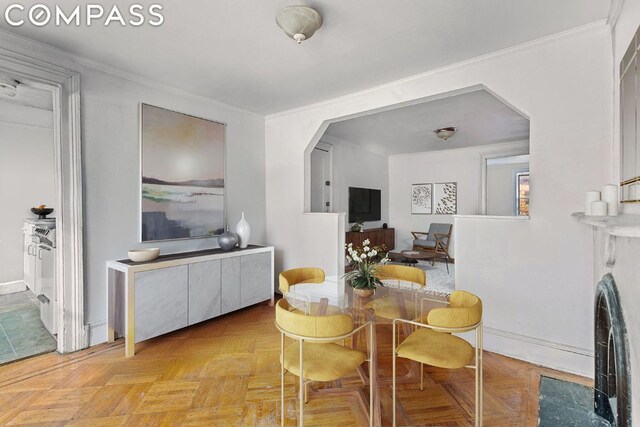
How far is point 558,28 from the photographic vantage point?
2219mm

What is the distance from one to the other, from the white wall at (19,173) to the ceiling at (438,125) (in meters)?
4.28

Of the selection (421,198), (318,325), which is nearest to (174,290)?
(318,325)

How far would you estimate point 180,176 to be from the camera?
3355 mm

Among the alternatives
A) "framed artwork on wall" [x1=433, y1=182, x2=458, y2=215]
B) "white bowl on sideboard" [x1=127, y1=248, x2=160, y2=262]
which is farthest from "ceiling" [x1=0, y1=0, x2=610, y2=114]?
"framed artwork on wall" [x1=433, y1=182, x2=458, y2=215]

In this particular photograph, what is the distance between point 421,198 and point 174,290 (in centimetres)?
597

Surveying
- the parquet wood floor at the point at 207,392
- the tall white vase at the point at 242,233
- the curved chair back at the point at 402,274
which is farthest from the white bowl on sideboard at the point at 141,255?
the curved chair back at the point at 402,274

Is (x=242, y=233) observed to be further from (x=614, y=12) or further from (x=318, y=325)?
(x=614, y=12)

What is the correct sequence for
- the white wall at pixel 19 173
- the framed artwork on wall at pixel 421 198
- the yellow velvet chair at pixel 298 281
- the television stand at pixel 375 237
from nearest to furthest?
1. the yellow velvet chair at pixel 298 281
2. the white wall at pixel 19 173
3. the television stand at pixel 375 237
4. the framed artwork on wall at pixel 421 198

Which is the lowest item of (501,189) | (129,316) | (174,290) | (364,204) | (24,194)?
(129,316)

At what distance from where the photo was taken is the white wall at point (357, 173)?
595 cm

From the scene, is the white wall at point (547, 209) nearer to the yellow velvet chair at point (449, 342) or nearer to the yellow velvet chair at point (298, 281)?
the yellow velvet chair at point (449, 342)

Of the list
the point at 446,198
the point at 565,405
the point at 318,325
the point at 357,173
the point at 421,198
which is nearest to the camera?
the point at 318,325

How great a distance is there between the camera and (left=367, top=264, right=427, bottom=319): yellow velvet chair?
1896 mm

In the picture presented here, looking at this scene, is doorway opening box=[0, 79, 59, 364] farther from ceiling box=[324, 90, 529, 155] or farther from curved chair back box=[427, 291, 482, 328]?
ceiling box=[324, 90, 529, 155]
